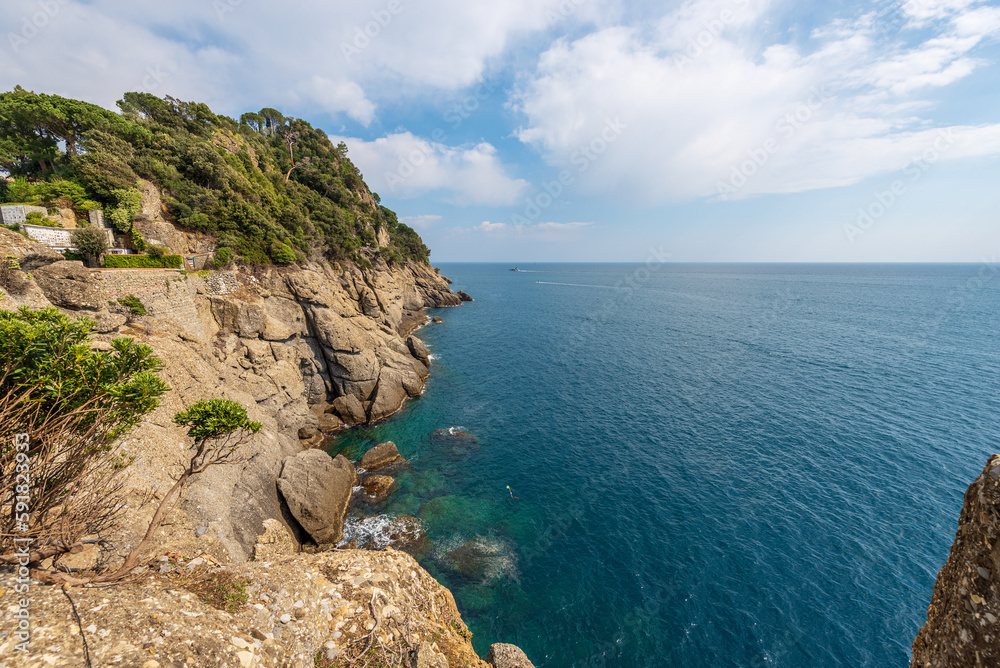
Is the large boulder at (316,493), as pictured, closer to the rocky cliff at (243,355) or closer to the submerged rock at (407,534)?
the rocky cliff at (243,355)

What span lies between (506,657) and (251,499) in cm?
1818

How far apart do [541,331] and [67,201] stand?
68.7m

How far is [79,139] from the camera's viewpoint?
32.1 meters

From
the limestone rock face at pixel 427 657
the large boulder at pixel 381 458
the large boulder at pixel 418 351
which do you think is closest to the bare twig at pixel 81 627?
the limestone rock face at pixel 427 657

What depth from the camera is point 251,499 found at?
73.6ft

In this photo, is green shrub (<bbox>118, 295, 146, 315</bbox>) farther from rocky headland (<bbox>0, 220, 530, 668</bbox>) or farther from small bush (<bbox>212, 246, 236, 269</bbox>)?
small bush (<bbox>212, 246, 236, 269</bbox>)

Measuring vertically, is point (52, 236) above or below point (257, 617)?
above

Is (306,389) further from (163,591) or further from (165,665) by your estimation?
(165,665)

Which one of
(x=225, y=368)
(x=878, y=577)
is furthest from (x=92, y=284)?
(x=878, y=577)

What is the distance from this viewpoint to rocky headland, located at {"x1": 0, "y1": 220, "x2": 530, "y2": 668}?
8.40 meters

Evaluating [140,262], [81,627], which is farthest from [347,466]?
[81,627]

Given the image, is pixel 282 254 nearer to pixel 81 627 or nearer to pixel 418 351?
pixel 418 351

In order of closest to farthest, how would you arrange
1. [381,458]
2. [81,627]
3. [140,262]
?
[81,627] < [140,262] < [381,458]

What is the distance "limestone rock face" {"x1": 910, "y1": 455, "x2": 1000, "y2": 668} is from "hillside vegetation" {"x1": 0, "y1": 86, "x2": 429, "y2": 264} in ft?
153
